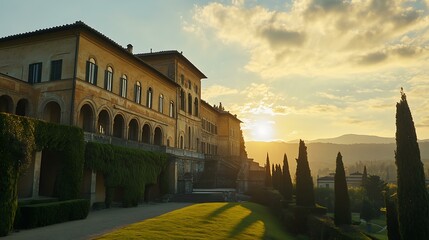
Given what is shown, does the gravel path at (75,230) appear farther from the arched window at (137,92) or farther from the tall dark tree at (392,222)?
the arched window at (137,92)

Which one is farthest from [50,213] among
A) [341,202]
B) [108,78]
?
[341,202]

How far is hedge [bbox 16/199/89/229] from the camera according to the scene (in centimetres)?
1700

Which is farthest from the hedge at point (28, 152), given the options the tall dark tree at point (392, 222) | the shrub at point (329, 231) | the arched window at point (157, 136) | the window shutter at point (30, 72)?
the tall dark tree at point (392, 222)

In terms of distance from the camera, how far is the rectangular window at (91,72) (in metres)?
28.6

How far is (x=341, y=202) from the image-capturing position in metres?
20.5

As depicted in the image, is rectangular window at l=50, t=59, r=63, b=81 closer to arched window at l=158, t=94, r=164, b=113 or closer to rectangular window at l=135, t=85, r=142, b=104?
rectangular window at l=135, t=85, r=142, b=104

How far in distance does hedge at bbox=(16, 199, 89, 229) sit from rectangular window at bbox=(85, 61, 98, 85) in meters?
11.7

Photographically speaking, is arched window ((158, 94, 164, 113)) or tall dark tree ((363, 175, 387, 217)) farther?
tall dark tree ((363, 175, 387, 217))

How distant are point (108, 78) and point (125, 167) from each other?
8.53 m

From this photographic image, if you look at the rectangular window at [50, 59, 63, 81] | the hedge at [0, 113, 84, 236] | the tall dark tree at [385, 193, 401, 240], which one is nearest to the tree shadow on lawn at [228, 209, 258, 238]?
the tall dark tree at [385, 193, 401, 240]

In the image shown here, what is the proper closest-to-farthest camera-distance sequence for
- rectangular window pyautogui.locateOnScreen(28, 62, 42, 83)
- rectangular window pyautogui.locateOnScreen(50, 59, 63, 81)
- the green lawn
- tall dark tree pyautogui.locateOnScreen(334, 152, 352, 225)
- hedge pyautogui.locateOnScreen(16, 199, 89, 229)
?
1. the green lawn
2. hedge pyautogui.locateOnScreen(16, 199, 89, 229)
3. tall dark tree pyautogui.locateOnScreen(334, 152, 352, 225)
4. rectangular window pyautogui.locateOnScreen(50, 59, 63, 81)
5. rectangular window pyautogui.locateOnScreen(28, 62, 42, 83)

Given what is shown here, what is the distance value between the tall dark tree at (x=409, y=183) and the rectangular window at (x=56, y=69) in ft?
81.1

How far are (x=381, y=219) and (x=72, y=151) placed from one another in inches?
1676

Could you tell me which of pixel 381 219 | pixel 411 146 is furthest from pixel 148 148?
pixel 381 219
